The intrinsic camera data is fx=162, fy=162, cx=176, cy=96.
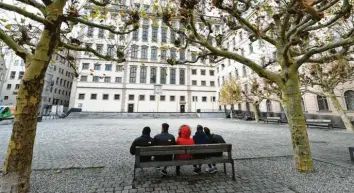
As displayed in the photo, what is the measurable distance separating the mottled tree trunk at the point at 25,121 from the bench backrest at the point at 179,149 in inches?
77.4

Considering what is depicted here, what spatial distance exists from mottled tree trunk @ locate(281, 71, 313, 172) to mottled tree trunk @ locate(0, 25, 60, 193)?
19.3 ft

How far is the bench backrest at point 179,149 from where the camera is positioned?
3.70m

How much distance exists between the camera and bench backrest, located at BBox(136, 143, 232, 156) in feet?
Answer: 12.1

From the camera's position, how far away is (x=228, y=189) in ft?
11.3

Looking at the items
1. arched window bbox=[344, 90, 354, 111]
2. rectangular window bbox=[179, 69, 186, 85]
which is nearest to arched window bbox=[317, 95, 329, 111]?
arched window bbox=[344, 90, 354, 111]

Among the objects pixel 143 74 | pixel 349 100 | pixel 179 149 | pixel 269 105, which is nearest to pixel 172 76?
pixel 143 74

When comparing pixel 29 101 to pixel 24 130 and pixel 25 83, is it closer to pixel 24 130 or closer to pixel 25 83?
pixel 25 83

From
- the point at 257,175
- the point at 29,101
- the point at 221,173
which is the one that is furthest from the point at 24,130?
the point at 257,175

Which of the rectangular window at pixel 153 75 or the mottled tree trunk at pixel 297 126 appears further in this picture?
the rectangular window at pixel 153 75

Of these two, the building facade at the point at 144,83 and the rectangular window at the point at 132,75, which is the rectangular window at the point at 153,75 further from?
the rectangular window at the point at 132,75

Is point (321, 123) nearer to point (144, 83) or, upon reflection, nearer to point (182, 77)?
point (182, 77)

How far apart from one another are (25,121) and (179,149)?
2.99m

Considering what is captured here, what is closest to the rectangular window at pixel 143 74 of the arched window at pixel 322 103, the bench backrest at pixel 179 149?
the arched window at pixel 322 103

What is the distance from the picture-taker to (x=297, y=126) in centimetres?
447
